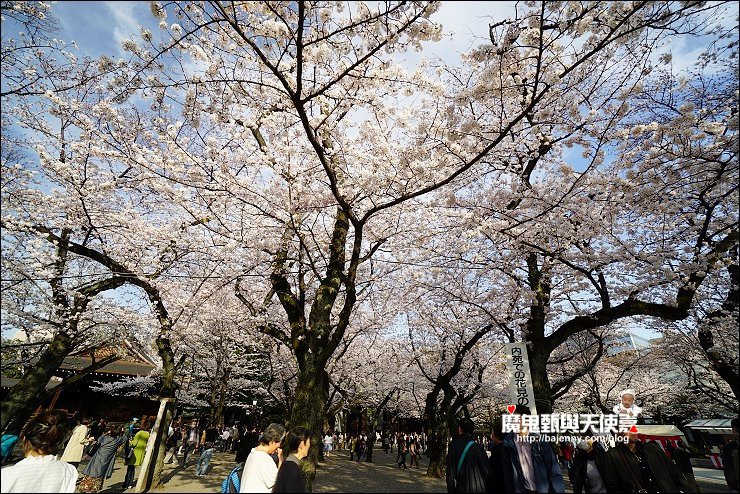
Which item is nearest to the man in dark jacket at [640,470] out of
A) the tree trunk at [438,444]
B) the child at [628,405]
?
the child at [628,405]

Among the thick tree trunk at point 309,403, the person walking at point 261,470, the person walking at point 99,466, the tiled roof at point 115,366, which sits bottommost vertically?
the person walking at point 99,466

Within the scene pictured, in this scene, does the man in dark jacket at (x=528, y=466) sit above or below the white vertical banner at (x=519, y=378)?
below

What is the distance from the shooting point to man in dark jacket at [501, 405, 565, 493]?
4.68 m

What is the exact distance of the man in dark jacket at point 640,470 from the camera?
214 inches

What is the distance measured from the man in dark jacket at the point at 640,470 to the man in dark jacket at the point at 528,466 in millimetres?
1343

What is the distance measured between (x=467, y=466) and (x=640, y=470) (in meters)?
3.12

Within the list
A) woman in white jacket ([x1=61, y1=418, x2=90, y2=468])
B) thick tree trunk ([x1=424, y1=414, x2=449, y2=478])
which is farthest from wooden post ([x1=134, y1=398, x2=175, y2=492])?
thick tree trunk ([x1=424, y1=414, x2=449, y2=478])

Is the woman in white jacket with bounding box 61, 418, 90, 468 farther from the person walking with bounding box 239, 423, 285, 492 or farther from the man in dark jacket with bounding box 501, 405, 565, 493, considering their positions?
the man in dark jacket with bounding box 501, 405, 565, 493

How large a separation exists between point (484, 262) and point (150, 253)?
9.03m

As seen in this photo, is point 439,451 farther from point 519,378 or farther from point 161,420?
point 161,420

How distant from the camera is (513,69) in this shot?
211 inches

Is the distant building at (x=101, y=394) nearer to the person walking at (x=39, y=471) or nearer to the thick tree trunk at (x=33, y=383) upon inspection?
the thick tree trunk at (x=33, y=383)

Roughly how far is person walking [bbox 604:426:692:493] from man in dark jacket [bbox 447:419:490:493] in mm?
2328

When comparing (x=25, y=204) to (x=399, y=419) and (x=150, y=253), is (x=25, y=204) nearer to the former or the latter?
(x=150, y=253)
